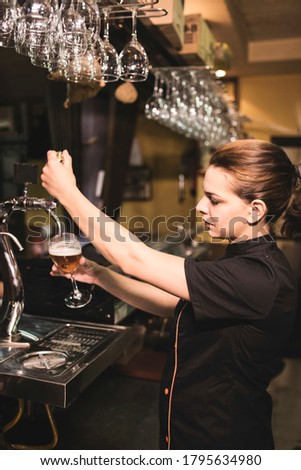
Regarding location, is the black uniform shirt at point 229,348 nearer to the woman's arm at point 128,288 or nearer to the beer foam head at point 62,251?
the woman's arm at point 128,288

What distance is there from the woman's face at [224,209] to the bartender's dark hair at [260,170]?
0.02 meters

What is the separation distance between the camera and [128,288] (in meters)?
1.64

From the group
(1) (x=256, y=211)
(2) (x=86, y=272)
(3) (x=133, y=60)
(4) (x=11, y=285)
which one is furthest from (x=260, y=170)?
(4) (x=11, y=285)

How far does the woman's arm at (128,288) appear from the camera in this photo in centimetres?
161

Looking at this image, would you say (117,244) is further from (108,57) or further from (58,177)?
(108,57)

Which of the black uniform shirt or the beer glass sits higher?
the beer glass

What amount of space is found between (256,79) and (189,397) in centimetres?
488

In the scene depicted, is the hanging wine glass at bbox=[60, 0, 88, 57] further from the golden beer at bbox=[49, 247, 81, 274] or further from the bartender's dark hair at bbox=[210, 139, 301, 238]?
the golden beer at bbox=[49, 247, 81, 274]

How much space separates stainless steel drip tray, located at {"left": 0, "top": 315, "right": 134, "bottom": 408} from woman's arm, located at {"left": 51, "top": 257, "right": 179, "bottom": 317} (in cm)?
22

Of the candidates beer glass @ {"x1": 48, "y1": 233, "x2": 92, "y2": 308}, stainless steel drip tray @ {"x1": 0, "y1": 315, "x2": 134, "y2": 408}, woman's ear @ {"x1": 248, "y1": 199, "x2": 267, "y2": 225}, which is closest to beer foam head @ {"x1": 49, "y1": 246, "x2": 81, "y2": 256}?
beer glass @ {"x1": 48, "y1": 233, "x2": 92, "y2": 308}

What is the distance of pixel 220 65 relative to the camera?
9.63 ft

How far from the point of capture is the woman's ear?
1224mm

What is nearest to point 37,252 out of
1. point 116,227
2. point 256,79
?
point 116,227

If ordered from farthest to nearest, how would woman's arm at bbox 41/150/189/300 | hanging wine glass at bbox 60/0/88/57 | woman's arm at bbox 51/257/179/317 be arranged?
woman's arm at bbox 51/257/179/317 → hanging wine glass at bbox 60/0/88/57 → woman's arm at bbox 41/150/189/300
